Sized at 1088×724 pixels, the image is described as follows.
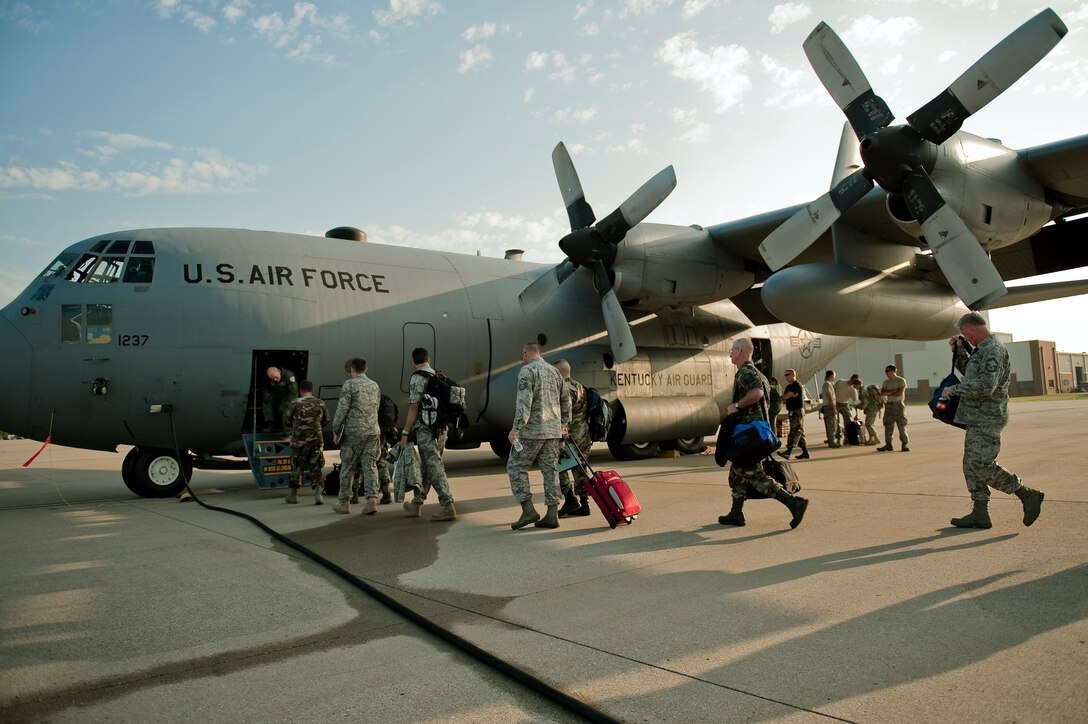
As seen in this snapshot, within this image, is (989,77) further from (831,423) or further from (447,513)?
(831,423)

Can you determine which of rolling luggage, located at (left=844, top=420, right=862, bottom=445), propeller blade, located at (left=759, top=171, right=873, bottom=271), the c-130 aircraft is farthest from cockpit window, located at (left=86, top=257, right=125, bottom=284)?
rolling luggage, located at (left=844, top=420, right=862, bottom=445)

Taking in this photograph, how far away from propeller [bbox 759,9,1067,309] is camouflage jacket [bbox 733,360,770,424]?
14.2 ft

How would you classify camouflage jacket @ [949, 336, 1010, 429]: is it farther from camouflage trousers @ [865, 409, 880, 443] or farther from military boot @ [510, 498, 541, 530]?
camouflage trousers @ [865, 409, 880, 443]

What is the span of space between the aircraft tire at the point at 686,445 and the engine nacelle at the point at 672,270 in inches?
139

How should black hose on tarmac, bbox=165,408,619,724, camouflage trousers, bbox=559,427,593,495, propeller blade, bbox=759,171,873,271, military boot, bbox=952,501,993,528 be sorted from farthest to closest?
propeller blade, bbox=759,171,873,271 → camouflage trousers, bbox=559,427,593,495 → military boot, bbox=952,501,993,528 → black hose on tarmac, bbox=165,408,619,724

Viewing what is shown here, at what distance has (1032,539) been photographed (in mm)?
5383

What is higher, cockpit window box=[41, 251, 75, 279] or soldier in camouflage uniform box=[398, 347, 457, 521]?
cockpit window box=[41, 251, 75, 279]

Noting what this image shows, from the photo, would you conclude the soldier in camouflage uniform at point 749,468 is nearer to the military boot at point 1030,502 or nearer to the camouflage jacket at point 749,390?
the camouflage jacket at point 749,390

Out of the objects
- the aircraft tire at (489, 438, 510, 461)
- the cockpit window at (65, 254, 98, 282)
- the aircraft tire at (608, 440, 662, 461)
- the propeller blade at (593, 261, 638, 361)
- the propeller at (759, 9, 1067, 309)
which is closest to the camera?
the propeller at (759, 9, 1067, 309)

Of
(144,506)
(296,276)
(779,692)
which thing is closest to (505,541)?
(779,692)

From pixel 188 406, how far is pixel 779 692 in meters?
9.51

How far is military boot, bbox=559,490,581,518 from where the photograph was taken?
742 centimetres

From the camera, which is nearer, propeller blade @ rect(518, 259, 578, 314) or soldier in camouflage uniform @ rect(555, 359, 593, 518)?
soldier in camouflage uniform @ rect(555, 359, 593, 518)

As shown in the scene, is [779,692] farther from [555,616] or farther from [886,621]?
[555,616]
